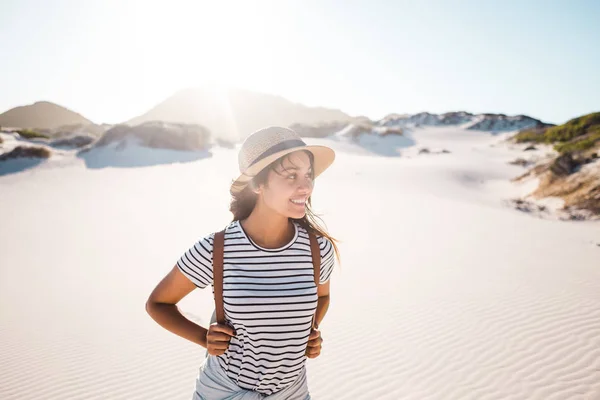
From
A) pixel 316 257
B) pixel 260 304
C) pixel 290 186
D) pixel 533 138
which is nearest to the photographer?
pixel 260 304

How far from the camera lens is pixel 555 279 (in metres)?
6.98

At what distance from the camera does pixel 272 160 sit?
154cm

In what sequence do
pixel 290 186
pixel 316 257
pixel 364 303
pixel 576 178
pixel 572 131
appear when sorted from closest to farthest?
pixel 290 186 < pixel 316 257 < pixel 364 303 < pixel 576 178 < pixel 572 131

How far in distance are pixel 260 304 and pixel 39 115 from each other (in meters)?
102

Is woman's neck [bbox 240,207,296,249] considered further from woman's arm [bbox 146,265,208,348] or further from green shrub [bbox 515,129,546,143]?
green shrub [bbox 515,129,546,143]

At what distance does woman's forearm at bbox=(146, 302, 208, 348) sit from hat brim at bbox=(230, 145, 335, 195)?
28.0 inches

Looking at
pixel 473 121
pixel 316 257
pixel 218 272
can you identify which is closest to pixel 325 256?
pixel 316 257

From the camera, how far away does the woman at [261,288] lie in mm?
1510

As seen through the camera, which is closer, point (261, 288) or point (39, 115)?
point (261, 288)

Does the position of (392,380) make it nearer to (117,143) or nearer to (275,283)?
(275,283)

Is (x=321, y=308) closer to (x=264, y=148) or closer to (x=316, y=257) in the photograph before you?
(x=316, y=257)

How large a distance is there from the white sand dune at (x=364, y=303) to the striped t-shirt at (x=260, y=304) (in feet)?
1.63

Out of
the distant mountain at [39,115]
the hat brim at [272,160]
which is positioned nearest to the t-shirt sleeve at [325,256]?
the hat brim at [272,160]

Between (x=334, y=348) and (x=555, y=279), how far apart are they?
549cm
